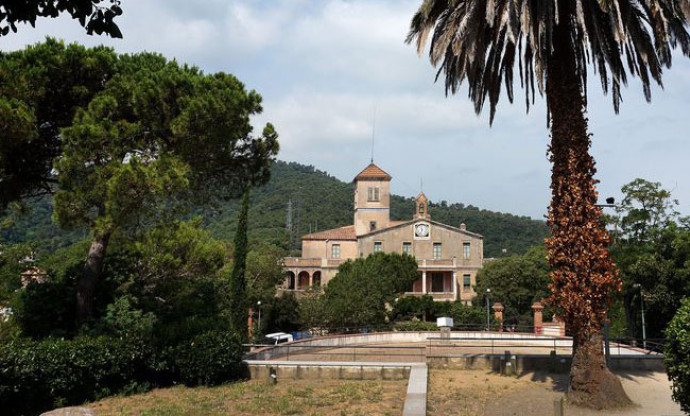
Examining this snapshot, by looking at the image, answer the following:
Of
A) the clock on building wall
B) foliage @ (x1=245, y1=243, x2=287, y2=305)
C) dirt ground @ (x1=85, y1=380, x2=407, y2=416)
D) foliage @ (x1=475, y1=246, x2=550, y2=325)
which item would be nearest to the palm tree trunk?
dirt ground @ (x1=85, y1=380, x2=407, y2=416)

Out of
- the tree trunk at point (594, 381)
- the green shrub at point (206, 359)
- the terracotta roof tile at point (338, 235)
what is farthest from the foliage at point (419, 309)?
the tree trunk at point (594, 381)

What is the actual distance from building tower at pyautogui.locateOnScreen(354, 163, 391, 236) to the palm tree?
4779 centimetres

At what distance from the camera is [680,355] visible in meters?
9.11

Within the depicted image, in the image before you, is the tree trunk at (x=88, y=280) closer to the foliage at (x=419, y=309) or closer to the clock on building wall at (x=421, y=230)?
the foliage at (x=419, y=309)

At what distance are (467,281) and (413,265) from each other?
10139 mm

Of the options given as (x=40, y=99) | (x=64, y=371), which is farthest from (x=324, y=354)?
(x=40, y=99)

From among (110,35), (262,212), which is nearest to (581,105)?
(110,35)

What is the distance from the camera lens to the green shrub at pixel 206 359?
51.4 ft

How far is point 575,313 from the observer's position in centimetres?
1210

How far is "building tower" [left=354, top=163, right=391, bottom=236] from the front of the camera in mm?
61062

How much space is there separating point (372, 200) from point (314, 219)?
44.4m

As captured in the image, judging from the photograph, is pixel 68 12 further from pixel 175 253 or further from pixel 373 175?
pixel 373 175

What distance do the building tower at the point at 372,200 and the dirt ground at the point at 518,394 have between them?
44.0 m

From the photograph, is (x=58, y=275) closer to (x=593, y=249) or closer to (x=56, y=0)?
(x=56, y=0)
